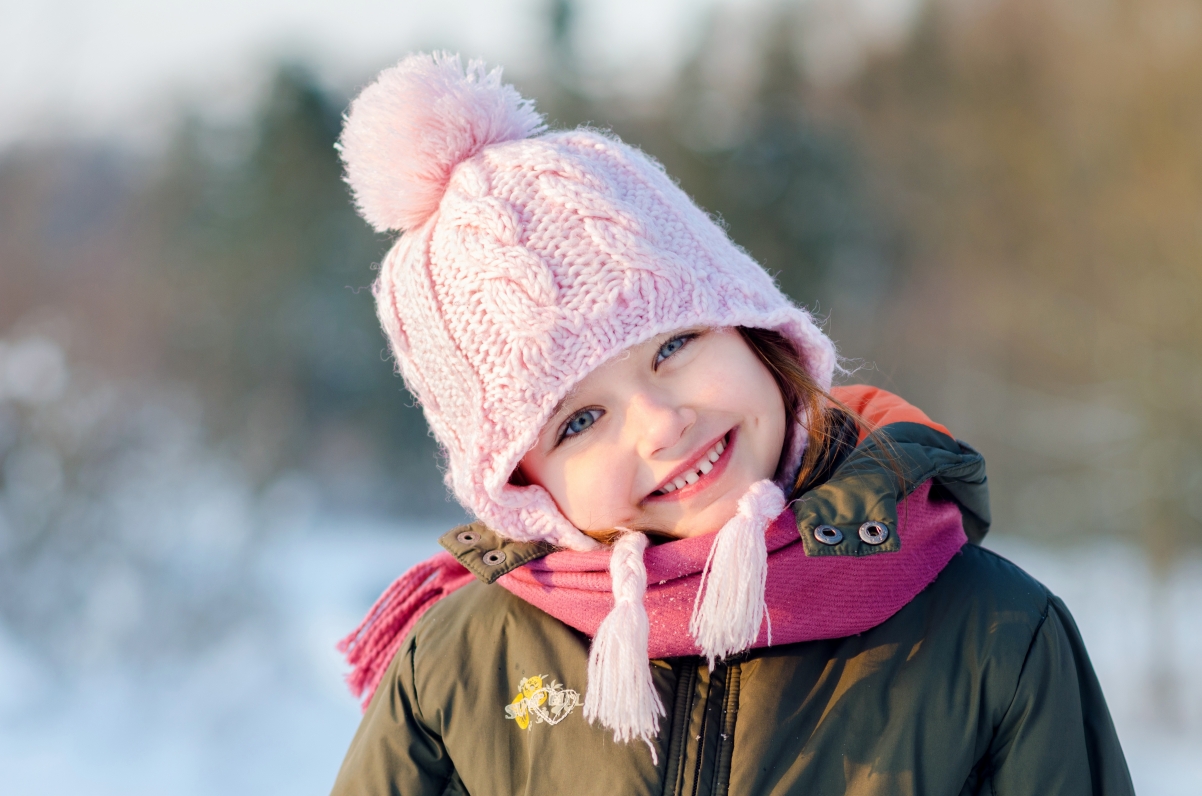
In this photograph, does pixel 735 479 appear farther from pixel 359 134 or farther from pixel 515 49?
pixel 515 49

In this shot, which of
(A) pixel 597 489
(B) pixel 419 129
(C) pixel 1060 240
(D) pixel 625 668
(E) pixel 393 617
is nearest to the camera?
(D) pixel 625 668

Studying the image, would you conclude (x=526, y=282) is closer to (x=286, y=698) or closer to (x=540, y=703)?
(x=540, y=703)

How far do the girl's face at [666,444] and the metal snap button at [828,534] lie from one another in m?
0.13

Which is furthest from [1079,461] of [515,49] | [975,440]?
[515,49]

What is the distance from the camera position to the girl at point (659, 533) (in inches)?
Result: 38.5

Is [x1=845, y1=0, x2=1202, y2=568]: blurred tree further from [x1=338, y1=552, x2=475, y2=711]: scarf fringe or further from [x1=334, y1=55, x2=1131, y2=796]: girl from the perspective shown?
[x1=338, y1=552, x2=475, y2=711]: scarf fringe

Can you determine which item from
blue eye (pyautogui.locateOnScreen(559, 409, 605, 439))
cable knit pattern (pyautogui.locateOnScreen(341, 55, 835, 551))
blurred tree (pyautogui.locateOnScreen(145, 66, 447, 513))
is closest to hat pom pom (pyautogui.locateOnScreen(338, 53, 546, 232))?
cable knit pattern (pyautogui.locateOnScreen(341, 55, 835, 551))

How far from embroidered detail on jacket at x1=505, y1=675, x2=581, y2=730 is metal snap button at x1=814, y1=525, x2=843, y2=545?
0.35 metres

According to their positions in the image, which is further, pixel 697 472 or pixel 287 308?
pixel 287 308

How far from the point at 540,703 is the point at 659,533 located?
250 mm

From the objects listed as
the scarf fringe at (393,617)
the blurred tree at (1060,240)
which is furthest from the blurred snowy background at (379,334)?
the scarf fringe at (393,617)

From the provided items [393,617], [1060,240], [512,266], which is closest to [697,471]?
[512,266]

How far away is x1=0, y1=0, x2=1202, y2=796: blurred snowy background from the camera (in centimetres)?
391

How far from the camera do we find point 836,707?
1.01 m
